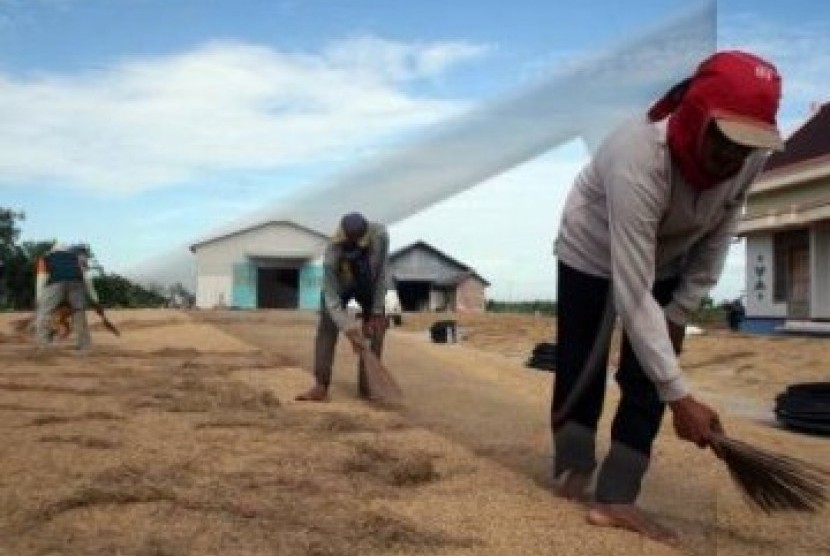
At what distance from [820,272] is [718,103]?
60.7 feet

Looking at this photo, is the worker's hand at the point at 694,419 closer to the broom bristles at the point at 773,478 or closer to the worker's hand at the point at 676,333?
the broom bristles at the point at 773,478

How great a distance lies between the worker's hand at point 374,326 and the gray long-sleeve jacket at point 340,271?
1.09 ft

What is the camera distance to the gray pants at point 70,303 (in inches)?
555

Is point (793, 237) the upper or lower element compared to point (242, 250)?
lower

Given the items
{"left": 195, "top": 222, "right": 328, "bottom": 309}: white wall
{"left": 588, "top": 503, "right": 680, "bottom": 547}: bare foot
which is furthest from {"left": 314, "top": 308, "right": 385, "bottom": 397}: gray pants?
{"left": 195, "top": 222, "right": 328, "bottom": 309}: white wall

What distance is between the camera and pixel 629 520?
13.2 feet

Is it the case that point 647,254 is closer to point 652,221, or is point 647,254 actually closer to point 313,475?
point 652,221

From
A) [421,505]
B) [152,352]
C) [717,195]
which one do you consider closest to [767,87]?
[717,195]

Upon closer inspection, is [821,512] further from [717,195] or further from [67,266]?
[67,266]

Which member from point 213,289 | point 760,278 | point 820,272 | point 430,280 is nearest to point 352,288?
point 820,272

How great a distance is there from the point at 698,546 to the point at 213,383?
5978mm

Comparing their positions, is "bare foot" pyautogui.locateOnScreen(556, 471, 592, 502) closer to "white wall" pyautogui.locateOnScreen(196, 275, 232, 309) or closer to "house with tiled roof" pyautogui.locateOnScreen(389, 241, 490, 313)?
"white wall" pyautogui.locateOnScreen(196, 275, 232, 309)

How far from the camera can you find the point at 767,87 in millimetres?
3609

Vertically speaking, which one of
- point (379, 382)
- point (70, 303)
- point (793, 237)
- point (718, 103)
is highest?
point (793, 237)
